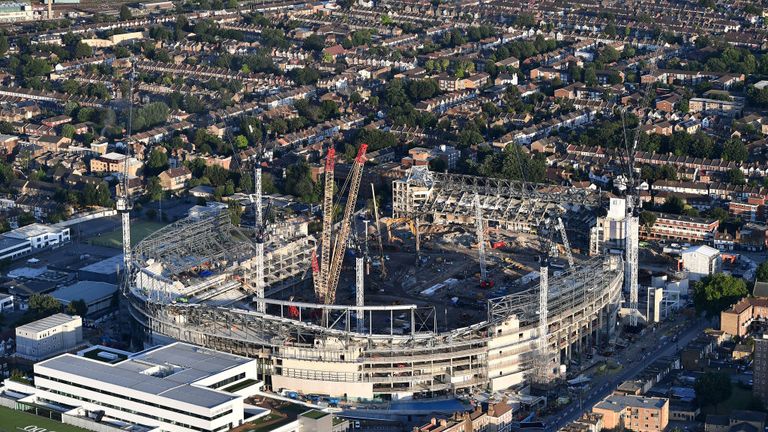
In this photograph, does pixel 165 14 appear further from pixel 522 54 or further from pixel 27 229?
pixel 27 229

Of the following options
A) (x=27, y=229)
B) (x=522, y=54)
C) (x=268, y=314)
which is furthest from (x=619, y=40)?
(x=268, y=314)

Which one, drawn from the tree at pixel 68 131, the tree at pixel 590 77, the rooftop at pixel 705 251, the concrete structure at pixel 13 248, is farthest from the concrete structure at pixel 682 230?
the tree at pixel 68 131

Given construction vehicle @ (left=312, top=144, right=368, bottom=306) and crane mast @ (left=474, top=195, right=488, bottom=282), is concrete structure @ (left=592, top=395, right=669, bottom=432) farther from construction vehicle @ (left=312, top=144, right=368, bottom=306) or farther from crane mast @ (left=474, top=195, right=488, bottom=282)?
crane mast @ (left=474, top=195, right=488, bottom=282)

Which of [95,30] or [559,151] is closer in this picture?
[559,151]

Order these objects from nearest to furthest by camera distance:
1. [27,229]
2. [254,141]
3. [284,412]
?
[284,412]
[27,229]
[254,141]

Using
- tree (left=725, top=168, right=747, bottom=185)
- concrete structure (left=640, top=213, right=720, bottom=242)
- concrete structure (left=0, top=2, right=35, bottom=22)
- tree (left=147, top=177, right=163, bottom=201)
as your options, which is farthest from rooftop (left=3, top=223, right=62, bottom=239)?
concrete structure (left=0, top=2, right=35, bottom=22)

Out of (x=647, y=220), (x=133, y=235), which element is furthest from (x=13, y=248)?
(x=647, y=220)

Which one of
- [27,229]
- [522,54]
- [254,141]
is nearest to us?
[27,229]
